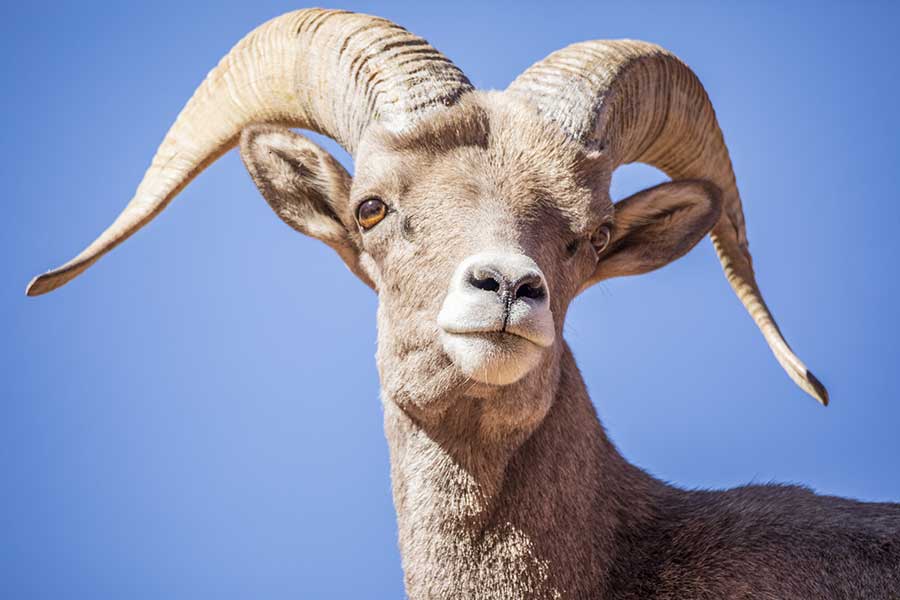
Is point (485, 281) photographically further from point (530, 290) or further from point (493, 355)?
point (493, 355)

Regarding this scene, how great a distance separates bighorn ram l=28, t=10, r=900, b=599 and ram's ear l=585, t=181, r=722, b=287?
0.05 feet

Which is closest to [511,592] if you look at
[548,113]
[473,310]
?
[473,310]

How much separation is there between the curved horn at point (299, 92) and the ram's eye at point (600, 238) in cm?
115

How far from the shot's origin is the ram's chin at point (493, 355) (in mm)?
5199

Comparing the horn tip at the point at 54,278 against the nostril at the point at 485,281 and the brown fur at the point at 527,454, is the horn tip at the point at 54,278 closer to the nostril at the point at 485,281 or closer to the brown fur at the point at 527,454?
the brown fur at the point at 527,454

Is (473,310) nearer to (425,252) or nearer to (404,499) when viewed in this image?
(425,252)

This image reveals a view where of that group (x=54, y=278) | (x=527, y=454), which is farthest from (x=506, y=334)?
(x=54, y=278)

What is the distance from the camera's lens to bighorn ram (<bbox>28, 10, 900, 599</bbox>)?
567cm

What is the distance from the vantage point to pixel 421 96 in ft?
21.0

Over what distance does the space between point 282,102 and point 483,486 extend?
10.1 ft

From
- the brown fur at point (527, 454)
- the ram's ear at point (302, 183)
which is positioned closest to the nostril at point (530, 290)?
the brown fur at point (527, 454)

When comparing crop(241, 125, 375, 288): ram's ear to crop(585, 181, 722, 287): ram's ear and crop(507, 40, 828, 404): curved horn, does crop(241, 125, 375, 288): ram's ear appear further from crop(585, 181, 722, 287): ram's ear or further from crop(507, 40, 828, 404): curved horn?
crop(585, 181, 722, 287): ram's ear

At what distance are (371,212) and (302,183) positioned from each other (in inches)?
36.0

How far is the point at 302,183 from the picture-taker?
696 centimetres
